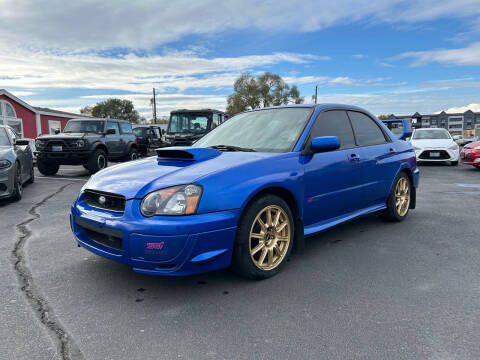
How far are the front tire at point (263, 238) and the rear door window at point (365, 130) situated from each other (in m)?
1.66

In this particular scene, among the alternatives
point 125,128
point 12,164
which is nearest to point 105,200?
point 12,164

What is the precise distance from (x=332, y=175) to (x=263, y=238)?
110 centimetres

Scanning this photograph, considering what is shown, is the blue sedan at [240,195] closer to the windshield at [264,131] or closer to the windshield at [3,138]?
the windshield at [264,131]

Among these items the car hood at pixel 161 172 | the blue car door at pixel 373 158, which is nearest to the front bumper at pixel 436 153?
the blue car door at pixel 373 158

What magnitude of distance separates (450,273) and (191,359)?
246cm

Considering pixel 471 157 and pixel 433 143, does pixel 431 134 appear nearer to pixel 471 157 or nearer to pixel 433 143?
pixel 433 143

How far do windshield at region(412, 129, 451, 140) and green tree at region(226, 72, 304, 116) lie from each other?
173 feet

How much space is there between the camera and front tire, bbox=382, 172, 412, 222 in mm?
4902

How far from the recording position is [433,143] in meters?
13.5

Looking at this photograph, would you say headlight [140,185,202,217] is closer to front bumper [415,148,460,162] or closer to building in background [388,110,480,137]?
front bumper [415,148,460,162]

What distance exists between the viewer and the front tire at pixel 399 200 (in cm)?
490

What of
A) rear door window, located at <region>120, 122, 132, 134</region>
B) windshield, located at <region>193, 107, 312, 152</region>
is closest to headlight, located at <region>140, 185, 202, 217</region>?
windshield, located at <region>193, 107, 312, 152</region>

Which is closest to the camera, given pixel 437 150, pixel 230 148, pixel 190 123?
pixel 230 148

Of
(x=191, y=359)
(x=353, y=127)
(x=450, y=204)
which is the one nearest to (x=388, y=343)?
(x=191, y=359)
